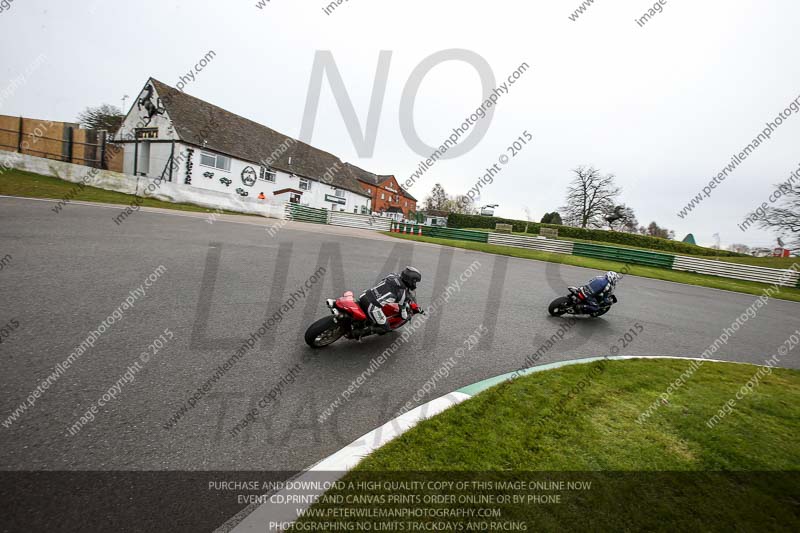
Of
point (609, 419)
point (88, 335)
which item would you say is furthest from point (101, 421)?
point (609, 419)

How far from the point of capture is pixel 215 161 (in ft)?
95.2

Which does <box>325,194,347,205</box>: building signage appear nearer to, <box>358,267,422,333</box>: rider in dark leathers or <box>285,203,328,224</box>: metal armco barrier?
<box>285,203,328,224</box>: metal armco barrier

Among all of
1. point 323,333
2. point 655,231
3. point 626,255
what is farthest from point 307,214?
point 655,231

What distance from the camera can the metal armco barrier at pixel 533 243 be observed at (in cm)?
2683

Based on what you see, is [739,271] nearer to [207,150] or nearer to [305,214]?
[305,214]

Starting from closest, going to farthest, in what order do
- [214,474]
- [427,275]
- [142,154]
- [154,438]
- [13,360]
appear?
[214,474]
[154,438]
[13,360]
[427,275]
[142,154]

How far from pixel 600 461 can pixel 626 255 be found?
88.9ft

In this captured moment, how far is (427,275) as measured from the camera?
11102 mm

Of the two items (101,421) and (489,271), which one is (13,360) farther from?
(489,271)

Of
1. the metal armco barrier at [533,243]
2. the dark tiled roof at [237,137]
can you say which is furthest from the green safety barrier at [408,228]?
the dark tiled roof at [237,137]

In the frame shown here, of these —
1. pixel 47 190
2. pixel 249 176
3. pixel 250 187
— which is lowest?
pixel 47 190

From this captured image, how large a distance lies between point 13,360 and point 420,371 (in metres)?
4.55

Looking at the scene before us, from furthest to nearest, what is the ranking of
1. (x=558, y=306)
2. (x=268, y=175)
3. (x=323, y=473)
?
(x=268, y=175), (x=558, y=306), (x=323, y=473)

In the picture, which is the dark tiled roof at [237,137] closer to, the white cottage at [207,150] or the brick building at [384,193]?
the white cottage at [207,150]
